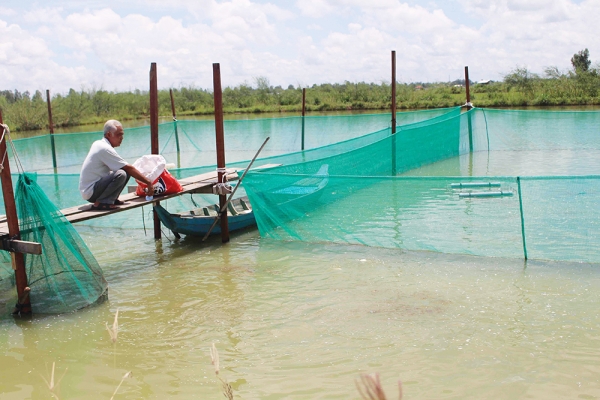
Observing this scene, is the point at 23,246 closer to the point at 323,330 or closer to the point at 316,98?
the point at 323,330

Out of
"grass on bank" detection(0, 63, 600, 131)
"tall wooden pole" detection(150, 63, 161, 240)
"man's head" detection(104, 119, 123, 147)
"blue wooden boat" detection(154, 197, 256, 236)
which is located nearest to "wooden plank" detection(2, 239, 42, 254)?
"man's head" detection(104, 119, 123, 147)

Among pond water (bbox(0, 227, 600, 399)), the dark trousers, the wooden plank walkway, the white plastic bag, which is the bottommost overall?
pond water (bbox(0, 227, 600, 399))

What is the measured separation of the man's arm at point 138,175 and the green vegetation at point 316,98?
22.8m

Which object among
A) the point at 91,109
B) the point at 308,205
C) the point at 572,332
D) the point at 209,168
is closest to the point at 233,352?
the point at 572,332

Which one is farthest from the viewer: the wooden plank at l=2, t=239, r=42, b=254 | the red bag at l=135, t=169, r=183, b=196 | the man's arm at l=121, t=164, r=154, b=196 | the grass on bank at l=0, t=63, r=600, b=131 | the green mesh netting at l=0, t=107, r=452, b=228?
the grass on bank at l=0, t=63, r=600, b=131

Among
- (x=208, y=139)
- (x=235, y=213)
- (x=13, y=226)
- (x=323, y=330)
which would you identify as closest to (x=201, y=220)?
(x=235, y=213)

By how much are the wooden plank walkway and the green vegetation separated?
71.6 feet

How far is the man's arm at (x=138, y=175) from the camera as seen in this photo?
23.2ft

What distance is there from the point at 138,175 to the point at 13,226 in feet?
5.43

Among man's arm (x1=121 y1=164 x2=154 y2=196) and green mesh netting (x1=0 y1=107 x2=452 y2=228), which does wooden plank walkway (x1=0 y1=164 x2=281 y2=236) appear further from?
green mesh netting (x1=0 y1=107 x2=452 y2=228)

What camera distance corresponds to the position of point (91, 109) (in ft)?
109

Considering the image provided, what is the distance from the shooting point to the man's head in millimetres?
6957

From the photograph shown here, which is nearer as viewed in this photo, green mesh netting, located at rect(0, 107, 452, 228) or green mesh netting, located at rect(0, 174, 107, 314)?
green mesh netting, located at rect(0, 174, 107, 314)

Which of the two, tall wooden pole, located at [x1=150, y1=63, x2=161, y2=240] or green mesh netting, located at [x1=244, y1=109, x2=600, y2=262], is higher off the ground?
tall wooden pole, located at [x1=150, y1=63, x2=161, y2=240]
